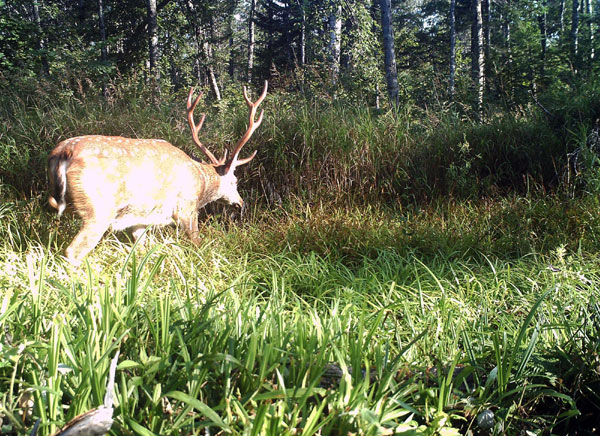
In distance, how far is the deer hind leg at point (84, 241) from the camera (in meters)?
3.54

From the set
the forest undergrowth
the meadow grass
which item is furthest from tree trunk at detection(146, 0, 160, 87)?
the meadow grass

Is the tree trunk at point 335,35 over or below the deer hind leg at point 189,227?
over

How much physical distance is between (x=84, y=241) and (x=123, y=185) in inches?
21.9

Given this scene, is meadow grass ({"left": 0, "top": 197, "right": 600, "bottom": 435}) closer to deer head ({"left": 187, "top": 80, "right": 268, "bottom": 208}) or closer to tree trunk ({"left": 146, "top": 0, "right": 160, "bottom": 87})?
deer head ({"left": 187, "top": 80, "right": 268, "bottom": 208})

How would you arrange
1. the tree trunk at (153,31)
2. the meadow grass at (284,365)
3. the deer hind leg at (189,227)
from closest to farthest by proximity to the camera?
the meadow grass at (284,365) → the deer hind leg at (189,227) → the tree trunk at (153,31)

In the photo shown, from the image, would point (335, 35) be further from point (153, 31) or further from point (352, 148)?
point (352, 148)

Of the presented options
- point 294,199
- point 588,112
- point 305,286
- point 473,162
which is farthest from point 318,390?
point 588,112

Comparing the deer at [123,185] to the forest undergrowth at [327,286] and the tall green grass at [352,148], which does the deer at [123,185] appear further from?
the tall green grass at [352,148]

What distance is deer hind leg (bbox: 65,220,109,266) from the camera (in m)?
3.54

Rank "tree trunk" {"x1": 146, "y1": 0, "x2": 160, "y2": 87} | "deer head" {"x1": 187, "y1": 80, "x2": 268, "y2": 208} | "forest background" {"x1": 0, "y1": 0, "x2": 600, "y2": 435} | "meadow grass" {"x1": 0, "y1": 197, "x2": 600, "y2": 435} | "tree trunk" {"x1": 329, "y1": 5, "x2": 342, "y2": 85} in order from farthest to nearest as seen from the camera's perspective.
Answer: "tree trunk" {"x1": 146, "y1": 0, "x2": 160, "y2": 87} < "tree trunk" {"x1": 329, "y1": 5, "x2": 342, "y2": 85} < "deer head" {"x1": 187, "y1": 80, "x2": 268, "y2": 208} < "forest background" {"x1": 0, "y1": 0, "x2": 600, "y2": 435} < "meadow grass" {"x1": 0, "y1": 197, "x2": 600, "y2": 435}

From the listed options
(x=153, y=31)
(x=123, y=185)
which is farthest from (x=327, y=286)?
(x=153, y=31)

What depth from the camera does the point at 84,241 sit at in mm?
3586

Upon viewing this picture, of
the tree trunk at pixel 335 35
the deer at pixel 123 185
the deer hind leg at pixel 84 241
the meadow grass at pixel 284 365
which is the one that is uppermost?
the tree trunk at pixel 335 35

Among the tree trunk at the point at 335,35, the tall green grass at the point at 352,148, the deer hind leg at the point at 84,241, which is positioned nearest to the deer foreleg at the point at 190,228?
the deer hind leg at the point at 84,241
